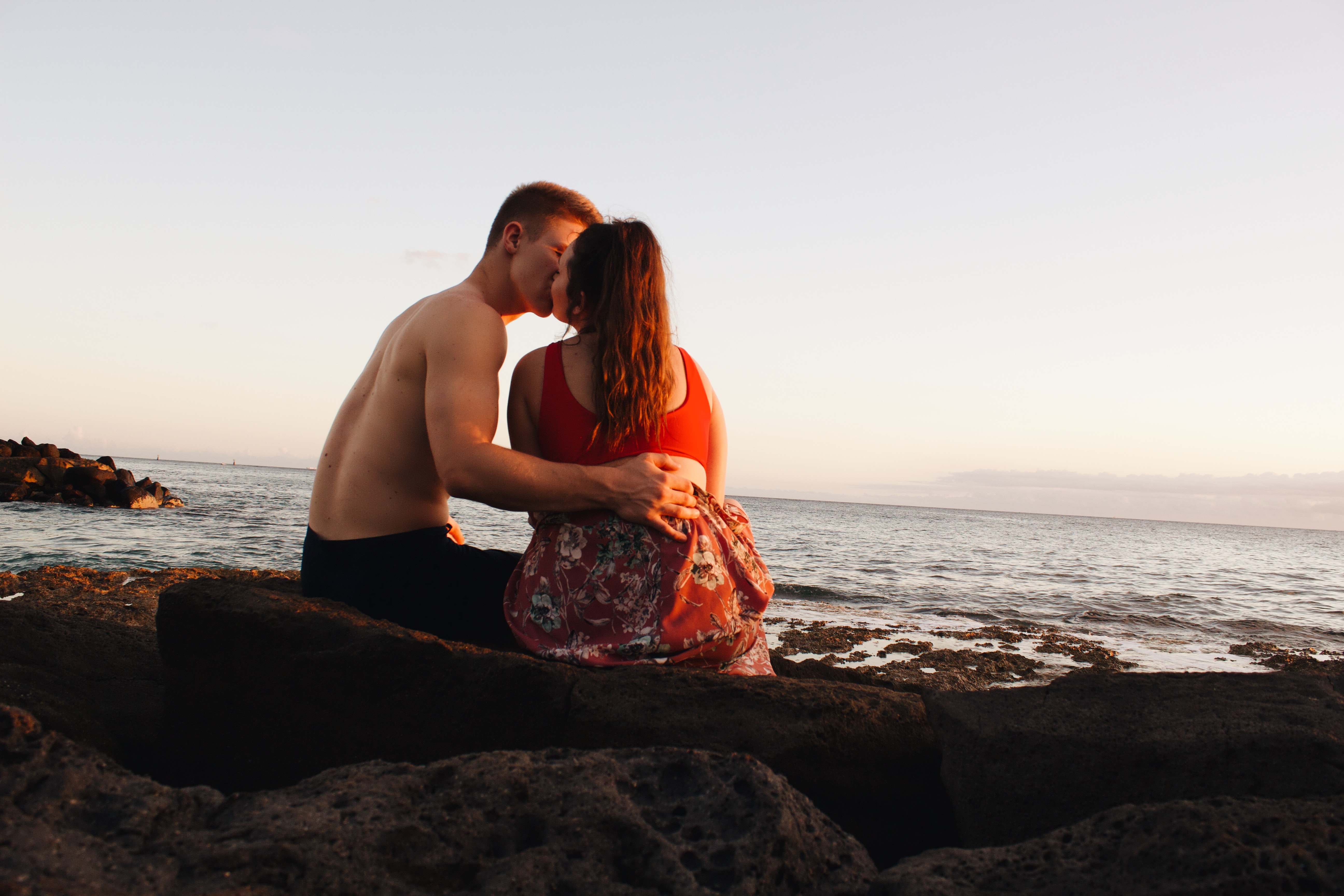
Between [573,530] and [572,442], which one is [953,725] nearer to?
[573,530]

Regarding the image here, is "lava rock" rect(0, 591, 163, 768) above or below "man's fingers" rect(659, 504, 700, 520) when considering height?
below

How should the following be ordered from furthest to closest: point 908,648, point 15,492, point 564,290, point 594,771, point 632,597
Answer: point 15,492 < point 908,648 < point 564,290 < point 632,597 < point 594,771

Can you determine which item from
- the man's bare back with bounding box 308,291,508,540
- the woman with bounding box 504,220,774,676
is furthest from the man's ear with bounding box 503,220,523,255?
the woman with bounding box 504,220,774,676

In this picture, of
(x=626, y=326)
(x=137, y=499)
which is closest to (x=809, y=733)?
(x=626, y=326)

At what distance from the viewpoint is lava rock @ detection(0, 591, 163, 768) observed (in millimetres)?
2328

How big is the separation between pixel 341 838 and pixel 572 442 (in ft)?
5.70

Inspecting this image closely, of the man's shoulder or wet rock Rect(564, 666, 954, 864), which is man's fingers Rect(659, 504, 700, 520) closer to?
wet rock Rect(564, 666, 954, 864)

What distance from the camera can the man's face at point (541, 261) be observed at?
11.1ft

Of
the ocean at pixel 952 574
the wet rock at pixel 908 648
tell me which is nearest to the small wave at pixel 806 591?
→ the ocean at pixel 952 574

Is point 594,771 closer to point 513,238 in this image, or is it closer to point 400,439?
point 400,439

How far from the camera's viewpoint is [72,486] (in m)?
24.3

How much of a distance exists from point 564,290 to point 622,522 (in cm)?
99

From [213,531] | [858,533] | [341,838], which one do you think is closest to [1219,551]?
[858,533]

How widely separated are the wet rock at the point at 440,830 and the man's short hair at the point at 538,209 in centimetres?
255
